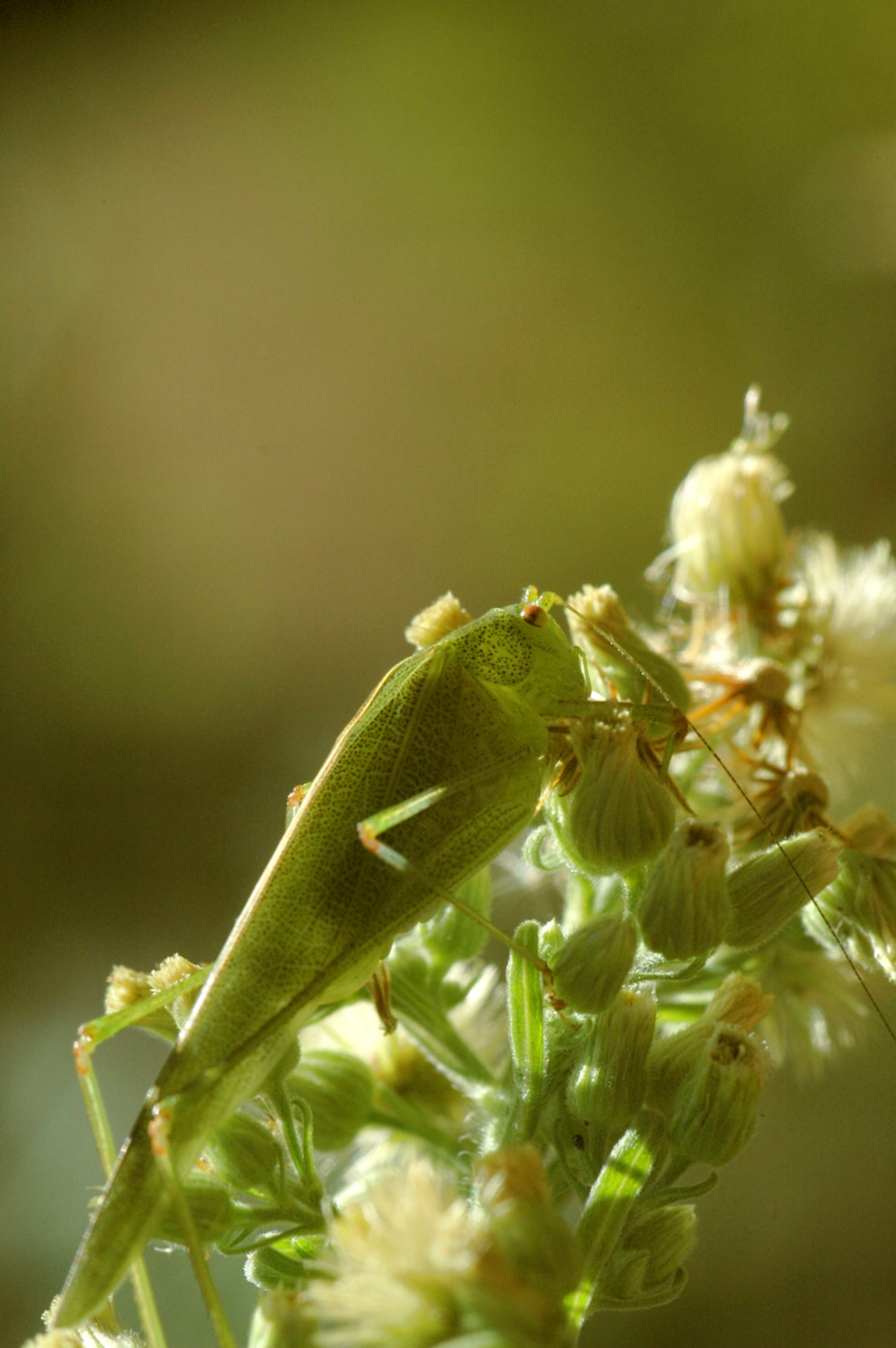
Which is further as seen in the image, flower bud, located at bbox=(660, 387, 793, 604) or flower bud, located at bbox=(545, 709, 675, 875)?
flower bud, located at bbox=(660, 387, 793, 604)

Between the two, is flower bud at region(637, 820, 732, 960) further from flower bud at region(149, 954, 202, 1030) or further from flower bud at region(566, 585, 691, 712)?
flower bud at region(149, 954, 202, 1030)

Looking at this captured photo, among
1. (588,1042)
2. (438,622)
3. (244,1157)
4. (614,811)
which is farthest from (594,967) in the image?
(438,622)

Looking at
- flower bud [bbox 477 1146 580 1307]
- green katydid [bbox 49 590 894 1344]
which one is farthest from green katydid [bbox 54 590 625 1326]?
flower bud [bbox 477 1146 580 1307]

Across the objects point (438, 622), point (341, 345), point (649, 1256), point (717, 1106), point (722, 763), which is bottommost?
point (649, 1256)

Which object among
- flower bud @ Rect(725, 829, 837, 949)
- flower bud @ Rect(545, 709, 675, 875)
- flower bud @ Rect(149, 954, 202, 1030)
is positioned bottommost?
flower bud @ Rect(725, 829, 837, 949)

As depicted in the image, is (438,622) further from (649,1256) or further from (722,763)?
(649,1256)

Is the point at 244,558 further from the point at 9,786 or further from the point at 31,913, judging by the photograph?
the point at 31,913
